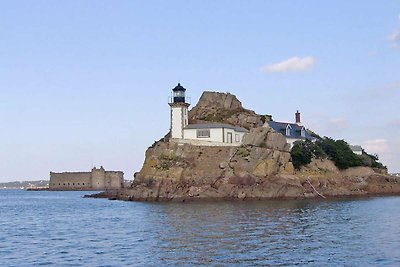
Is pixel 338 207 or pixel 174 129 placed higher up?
pixel 174 129

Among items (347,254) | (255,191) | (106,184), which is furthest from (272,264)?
(106,184)

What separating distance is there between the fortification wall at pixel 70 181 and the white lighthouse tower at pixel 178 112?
98278 mm

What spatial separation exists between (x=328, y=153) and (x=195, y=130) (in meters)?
22.0

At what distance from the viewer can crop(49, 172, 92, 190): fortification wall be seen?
17962 cm

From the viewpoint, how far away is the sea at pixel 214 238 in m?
29.5

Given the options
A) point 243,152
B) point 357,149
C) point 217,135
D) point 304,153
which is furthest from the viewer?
point 357,149

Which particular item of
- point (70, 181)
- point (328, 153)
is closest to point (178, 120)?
point (328, 153)

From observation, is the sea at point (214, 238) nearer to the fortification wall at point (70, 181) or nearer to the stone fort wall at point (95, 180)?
the stone fort wall at point (95, 180)

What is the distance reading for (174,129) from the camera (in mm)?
85750

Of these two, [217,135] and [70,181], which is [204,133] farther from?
[70,181]

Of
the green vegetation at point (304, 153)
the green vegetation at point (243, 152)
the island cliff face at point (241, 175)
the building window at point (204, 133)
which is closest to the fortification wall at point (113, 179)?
the island cliff face at point (241, 175)

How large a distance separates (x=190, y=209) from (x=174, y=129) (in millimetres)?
26516

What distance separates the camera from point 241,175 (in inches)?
3044

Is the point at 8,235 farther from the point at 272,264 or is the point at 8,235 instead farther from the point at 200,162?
the point at 200,162
